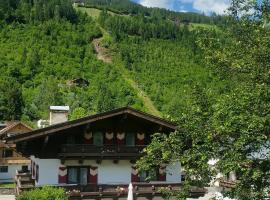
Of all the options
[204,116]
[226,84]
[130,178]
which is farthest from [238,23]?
[130,178]

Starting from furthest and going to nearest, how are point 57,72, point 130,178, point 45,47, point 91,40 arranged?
point 91,40
point 45,47
point 57,72
point 130,178

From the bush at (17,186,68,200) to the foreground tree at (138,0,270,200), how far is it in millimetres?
8211

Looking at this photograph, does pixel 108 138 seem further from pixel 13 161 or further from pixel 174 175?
pixel 13 161

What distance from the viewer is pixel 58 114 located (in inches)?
1233

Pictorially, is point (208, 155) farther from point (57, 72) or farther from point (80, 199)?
point (57, 72)

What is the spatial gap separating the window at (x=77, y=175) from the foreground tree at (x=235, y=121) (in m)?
10.9

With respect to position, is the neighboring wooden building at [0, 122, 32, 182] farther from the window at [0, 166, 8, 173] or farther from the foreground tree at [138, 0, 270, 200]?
the foreground tree at [138, 0, 270, 200]

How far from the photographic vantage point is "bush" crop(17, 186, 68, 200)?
24.2 meters

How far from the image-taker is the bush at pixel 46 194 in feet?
79.3

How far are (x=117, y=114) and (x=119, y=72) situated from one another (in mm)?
139732

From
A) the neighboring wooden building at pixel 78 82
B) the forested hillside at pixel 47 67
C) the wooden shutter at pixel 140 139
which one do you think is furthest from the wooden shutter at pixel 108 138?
the neighboring wooden building at pixel 78 82

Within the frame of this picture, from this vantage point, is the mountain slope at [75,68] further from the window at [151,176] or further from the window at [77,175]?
the window at [77,175]

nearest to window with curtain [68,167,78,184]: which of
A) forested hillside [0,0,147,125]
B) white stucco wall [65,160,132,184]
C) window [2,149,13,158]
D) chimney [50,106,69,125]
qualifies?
white stucco wall [65,160,132,184]

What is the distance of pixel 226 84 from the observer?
698 inches
